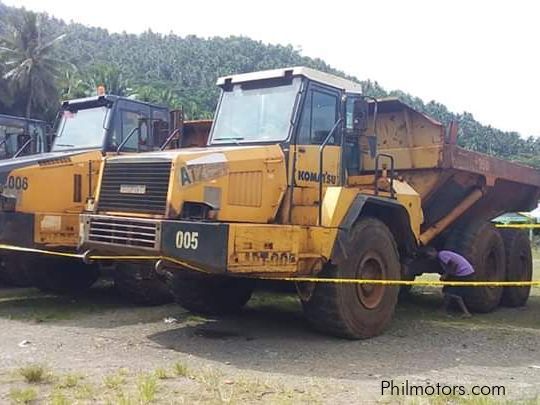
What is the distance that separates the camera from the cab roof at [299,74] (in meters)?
7.26

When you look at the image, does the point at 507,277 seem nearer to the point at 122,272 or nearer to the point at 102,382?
the point at 122,272

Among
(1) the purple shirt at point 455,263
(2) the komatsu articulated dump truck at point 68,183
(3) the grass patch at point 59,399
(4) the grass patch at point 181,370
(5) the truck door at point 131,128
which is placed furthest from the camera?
(5) the truck door at point 131,128

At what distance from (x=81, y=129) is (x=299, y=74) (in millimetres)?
4220

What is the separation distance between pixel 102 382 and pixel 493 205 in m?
7.34

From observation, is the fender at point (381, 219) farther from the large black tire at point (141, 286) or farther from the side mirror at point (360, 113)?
the large black tire at point (141, 286)

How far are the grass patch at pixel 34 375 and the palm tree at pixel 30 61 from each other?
3657cm

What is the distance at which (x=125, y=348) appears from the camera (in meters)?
6.69

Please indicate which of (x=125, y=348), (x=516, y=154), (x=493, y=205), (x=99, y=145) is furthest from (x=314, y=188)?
(x=516, y=154)

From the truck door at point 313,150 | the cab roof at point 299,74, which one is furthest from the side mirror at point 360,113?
the cab roof at point 299,74

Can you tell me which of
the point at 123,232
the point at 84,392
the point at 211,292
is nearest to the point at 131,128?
the point at 211,292

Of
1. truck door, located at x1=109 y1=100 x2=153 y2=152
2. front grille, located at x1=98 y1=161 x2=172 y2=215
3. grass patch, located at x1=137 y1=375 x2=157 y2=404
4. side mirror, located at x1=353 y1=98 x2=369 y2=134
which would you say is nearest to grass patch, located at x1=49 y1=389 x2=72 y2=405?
grass patch, located at x1=137 y1=375 x2=157 y2=404

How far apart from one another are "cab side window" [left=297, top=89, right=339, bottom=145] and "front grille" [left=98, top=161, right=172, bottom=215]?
1571 mm

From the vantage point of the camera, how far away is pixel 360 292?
23.9 ft

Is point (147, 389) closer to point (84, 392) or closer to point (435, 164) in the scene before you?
point (84, 392)
